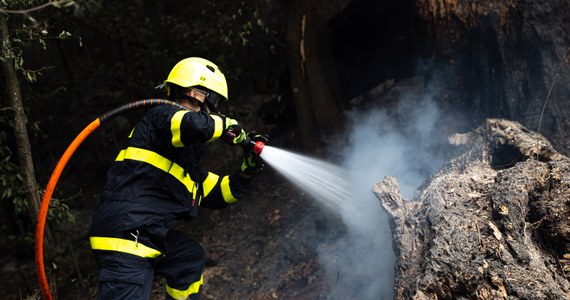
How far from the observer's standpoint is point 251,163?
4.13 meters

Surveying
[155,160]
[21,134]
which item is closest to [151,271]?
[155,160]

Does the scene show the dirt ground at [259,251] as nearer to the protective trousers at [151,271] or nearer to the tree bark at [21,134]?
the tree bark at [21,134]

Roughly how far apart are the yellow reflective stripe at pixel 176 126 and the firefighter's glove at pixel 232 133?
39 cm

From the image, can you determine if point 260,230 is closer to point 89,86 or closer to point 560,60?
point 560,60

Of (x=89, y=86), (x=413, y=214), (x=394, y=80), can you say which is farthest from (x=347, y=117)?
(x=89, y=86)

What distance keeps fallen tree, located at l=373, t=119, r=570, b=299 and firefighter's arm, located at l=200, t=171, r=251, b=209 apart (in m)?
1.30

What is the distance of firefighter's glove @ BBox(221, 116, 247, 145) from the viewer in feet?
12.3

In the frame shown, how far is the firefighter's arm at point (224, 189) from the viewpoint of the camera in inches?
168

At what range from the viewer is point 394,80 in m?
6.79

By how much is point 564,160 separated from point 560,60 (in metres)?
1.32

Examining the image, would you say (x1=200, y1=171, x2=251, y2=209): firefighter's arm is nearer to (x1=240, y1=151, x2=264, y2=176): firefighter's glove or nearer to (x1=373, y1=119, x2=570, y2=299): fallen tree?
(x1=240, y1=151, x2=264, y2=176): firefighter's glove

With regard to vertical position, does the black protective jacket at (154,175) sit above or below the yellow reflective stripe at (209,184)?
below

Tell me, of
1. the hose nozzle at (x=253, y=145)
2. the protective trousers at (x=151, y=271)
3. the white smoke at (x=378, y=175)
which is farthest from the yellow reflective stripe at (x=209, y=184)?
the white smoke at (x=378, y=175)

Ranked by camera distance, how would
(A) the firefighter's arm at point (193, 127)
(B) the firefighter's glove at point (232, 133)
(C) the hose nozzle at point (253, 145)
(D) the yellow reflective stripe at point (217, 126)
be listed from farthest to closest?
(C) the hose nozzle at point (253, 145), (B) the firefighter's glove at point (232, 133), (D) the yellow reflective stripe at point (217, 126), (A) the firefighter's arm at point (193, 127)
